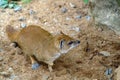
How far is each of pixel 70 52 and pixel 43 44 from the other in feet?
1.64

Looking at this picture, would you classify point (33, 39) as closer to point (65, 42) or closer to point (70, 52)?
point (65, 42)

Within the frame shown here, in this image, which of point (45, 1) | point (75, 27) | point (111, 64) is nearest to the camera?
point (111, 64)

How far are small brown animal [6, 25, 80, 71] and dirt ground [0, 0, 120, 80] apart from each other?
0.41ft

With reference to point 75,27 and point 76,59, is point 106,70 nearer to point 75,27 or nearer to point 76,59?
point 76,59

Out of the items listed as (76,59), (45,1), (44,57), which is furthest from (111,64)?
(45,1)

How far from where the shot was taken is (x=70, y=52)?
13.3 ft

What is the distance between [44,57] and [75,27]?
0.95 meters

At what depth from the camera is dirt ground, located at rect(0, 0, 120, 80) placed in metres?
3.66

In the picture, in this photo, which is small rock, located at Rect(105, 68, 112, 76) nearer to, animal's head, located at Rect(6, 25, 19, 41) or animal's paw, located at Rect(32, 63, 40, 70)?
animal's paw, located at Rect(32, 63, 40, 70)

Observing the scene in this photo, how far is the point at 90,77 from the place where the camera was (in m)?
3.62

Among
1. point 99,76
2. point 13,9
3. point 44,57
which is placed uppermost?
point 13,9

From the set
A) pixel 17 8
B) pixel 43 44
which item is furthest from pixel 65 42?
pixel 17 8

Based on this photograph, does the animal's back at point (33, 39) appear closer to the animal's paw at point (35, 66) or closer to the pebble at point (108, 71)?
the animal's paw at point (35, 66)

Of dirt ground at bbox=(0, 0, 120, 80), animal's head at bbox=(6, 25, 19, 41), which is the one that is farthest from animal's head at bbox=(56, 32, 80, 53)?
animal's head at bbox=(6, 25, 19, 41)
